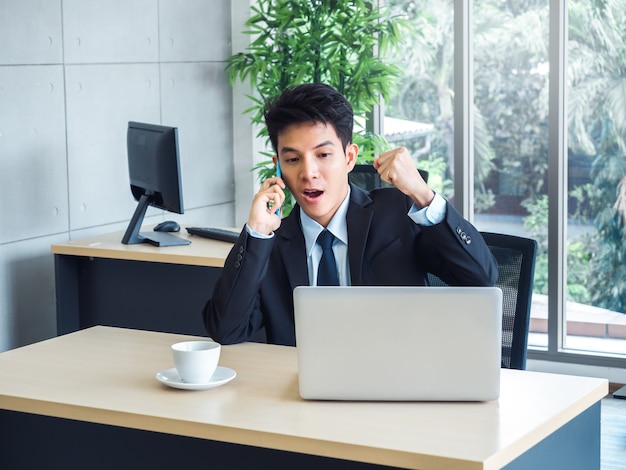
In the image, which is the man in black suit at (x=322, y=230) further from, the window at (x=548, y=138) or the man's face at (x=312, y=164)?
the window at (x=548, y=138)

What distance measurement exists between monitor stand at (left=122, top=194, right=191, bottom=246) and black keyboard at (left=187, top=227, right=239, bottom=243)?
90 mm

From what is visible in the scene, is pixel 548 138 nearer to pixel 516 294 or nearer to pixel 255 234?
pixel 516 294

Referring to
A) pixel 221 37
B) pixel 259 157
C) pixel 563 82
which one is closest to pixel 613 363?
pixel 563 82

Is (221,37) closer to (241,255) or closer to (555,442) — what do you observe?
(241,255)

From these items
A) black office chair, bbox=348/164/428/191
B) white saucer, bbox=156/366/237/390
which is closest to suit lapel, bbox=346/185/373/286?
white saucer, bbox=156/366/237/390

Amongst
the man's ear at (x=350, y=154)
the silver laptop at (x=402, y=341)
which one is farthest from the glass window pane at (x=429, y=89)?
the silver laptop at (x=402, y=341)

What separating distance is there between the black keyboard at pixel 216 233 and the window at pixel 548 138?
139cm

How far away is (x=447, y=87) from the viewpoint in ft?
16.6

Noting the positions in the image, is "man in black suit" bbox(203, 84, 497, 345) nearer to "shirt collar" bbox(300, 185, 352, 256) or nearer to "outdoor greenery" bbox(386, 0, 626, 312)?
"shirt collar" bbox(300, 185, 352, 256)

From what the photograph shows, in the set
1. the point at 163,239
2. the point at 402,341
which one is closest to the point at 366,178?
the point at 163,239

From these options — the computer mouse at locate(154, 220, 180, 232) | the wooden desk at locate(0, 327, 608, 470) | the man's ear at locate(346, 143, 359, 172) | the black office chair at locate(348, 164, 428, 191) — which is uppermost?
the man's ear at locate(346, 143, 359, 172)

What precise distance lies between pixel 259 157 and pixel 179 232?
1075mm

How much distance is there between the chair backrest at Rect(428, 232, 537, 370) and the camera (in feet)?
8.09

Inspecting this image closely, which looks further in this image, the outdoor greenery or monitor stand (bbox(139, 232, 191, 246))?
the outdoor greenery
